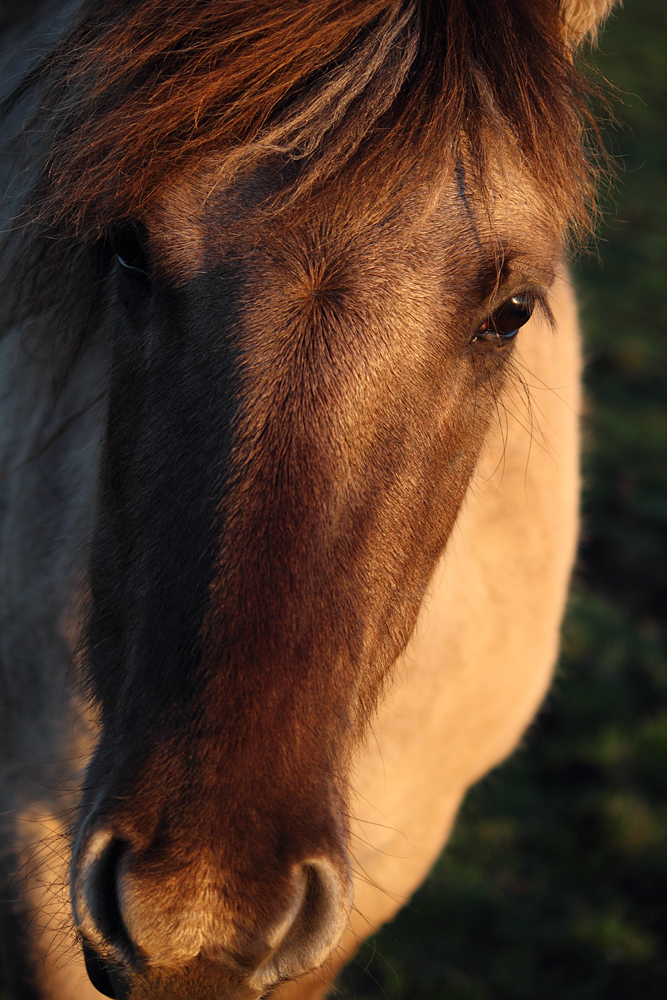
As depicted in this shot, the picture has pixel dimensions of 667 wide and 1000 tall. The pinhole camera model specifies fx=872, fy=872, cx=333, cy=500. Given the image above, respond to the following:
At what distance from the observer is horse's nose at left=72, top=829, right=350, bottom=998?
4.00 ft

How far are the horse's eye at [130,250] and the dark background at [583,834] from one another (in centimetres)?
107

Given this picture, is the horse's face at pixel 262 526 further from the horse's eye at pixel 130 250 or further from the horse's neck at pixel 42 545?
the horse's neck at pixel 42 545

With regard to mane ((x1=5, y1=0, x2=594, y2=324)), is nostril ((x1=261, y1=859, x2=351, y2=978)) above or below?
below

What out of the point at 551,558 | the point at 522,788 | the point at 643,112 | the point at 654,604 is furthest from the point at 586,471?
the point at 643,112

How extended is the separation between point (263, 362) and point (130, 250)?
419mm

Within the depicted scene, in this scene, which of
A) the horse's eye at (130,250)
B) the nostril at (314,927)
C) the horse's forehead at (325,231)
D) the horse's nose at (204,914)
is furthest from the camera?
the horse's eye at (130,250)

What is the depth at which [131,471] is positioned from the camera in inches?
63.8

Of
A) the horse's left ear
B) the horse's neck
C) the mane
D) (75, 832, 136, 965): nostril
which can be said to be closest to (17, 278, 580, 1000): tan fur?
the horse's neck

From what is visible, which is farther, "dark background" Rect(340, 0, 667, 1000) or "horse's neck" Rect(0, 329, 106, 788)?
"dark background" Rect(340, 0, 667, 1000)

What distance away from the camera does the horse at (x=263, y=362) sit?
50.6 inches

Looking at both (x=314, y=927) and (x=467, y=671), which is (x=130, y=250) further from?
(x=467, y=671)

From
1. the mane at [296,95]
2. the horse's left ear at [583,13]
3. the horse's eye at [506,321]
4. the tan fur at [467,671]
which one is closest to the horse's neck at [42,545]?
the tan fur at [467,671]

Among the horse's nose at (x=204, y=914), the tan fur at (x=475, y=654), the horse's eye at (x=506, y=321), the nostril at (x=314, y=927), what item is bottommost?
the tan fur at (x=475, y=654)

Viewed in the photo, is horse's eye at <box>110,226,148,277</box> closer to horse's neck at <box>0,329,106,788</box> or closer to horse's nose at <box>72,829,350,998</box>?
horse's neck at <box>0,329,106,788</box>
